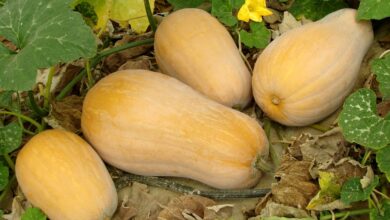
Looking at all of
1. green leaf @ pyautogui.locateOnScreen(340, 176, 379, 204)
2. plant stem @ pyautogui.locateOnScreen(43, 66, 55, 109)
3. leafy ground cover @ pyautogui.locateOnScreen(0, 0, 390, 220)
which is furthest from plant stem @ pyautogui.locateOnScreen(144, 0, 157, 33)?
green leaf @ pyautogui.locateOnScreen(340, 176, 379, 204)

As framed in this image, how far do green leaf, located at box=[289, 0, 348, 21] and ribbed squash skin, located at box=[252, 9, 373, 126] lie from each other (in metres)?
0.16

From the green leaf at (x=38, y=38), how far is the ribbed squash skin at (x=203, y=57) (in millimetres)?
333

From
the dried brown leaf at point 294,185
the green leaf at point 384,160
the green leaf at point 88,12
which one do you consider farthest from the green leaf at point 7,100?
the green leaf at point 384,160

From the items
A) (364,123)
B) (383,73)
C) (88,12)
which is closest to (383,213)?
(364,123)

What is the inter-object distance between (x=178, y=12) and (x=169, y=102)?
331 millimetres

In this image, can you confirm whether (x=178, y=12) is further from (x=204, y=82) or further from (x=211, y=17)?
(x=204, y=82)

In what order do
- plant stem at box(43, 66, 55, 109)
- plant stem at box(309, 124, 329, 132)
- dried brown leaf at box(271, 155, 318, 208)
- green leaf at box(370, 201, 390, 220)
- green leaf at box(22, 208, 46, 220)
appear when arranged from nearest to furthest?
green leaf at box(370, 201, 390, 220) < dried brown leaf at box(271, 155, 318, 208) < green leaf at box(22, 208, 46, 220) < plant stem at box(309, 124, 329, 132) < plant stem at box(43, 66, 55, 109)

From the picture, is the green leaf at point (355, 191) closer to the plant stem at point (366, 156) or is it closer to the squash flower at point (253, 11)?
the plant stem at point (366, 156)

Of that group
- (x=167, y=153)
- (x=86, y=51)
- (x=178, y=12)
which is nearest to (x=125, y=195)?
(x=167, y=153)

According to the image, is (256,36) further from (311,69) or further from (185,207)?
(185,207)

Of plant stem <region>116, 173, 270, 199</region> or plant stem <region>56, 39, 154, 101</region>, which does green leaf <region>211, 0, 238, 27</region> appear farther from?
plant stem <region>116, 173, 270, 199</region>

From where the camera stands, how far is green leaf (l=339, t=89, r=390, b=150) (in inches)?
59.3

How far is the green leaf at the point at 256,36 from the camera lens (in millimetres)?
1942

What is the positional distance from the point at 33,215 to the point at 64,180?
0.37 feet
